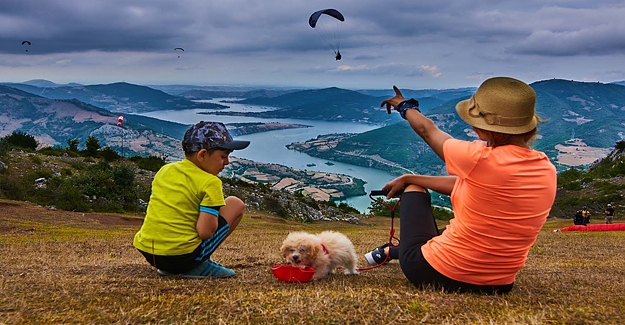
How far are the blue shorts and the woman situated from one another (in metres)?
1.81

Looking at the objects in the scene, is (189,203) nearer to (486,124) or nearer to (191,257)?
(191,257)

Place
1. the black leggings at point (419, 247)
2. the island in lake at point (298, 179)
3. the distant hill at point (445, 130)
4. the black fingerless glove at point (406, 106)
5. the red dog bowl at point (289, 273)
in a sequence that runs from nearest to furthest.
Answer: the black leggings at point (419, 247), the black fingerless glove at point (406, 106), the red dog bowl at point (289, 273), the island in lake at point (298, 179), the distant hill at point (445, 130)

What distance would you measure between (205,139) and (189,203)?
59cm

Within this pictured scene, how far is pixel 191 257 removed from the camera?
4348 millimetres

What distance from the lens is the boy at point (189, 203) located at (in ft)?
13.7

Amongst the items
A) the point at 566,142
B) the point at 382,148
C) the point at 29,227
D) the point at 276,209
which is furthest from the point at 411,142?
the point at 29,227

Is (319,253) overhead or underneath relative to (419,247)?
underneath

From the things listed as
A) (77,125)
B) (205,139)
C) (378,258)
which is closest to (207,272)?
(205,139)

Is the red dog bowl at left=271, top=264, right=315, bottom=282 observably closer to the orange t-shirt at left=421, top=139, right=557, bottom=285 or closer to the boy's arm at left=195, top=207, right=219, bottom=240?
the boy's arm at left=195, top=207, right=219, bottom=240

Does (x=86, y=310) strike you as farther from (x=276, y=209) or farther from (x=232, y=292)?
(x=276, y=209)

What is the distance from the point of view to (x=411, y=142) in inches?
5276

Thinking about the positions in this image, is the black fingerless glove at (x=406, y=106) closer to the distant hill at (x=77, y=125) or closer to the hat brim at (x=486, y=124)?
the hat brim at (x=486, y=124)

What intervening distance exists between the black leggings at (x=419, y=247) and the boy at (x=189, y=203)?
1.63 metres

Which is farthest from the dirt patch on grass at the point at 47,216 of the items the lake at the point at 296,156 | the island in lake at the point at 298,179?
the lake at the point at 296,156
